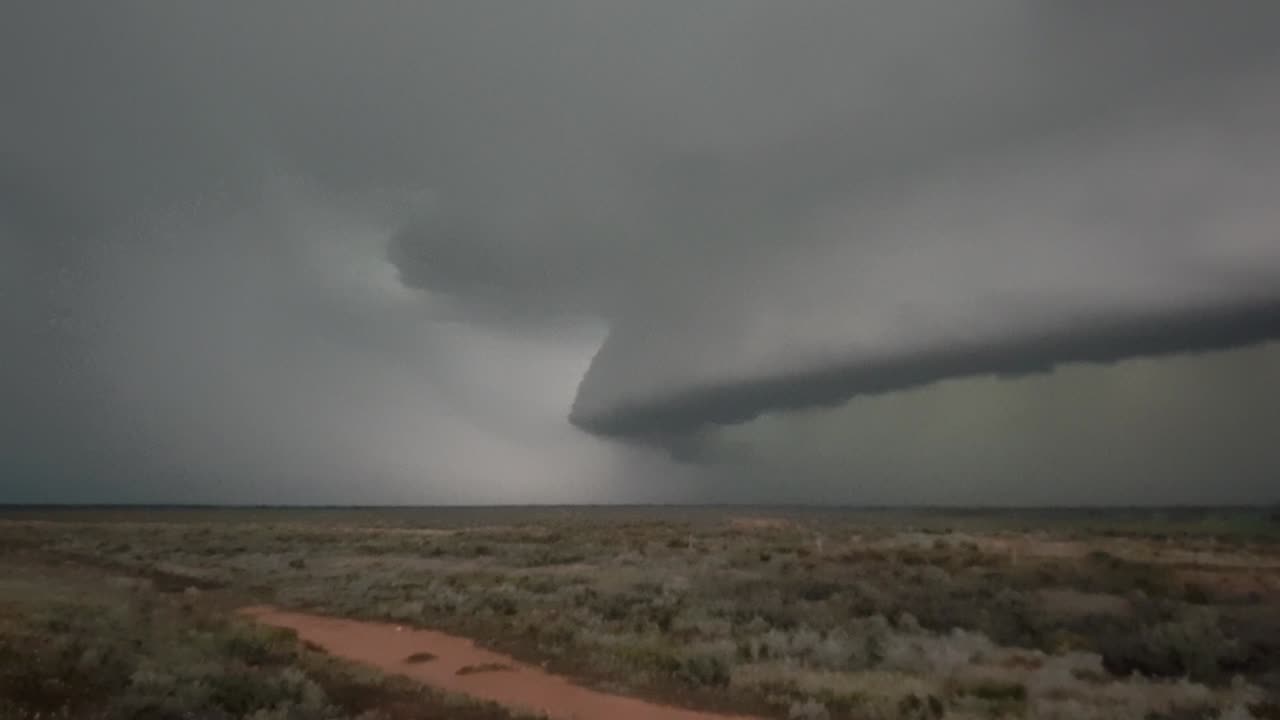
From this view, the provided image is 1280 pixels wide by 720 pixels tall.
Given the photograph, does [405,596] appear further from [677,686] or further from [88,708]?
[88,708]

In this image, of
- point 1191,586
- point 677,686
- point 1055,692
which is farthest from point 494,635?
point 1191,586

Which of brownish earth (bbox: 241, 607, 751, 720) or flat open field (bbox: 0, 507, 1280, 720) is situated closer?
flat open field (bbox: 0, 507, 1280, 720)

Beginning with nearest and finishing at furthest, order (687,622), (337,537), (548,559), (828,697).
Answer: (828,697), (687,622), (548,559), (337,537)

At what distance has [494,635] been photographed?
2134 centimetres

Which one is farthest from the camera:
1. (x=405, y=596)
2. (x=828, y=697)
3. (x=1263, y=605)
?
(x=405, y=596)

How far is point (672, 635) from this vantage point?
20.8m

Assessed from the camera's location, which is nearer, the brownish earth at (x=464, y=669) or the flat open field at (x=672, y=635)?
the flat open field at (x=672, y=635)

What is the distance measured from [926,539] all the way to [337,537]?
112 ft

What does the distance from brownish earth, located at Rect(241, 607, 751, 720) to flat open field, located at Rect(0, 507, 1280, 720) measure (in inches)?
3.8

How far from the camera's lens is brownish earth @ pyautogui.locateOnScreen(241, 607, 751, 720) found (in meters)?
13.7

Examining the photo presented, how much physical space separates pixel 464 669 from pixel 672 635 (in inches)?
227

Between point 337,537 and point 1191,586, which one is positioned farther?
point 337,537

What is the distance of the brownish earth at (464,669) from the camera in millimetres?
13672

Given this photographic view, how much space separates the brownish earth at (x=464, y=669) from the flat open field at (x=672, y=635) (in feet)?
0.32
